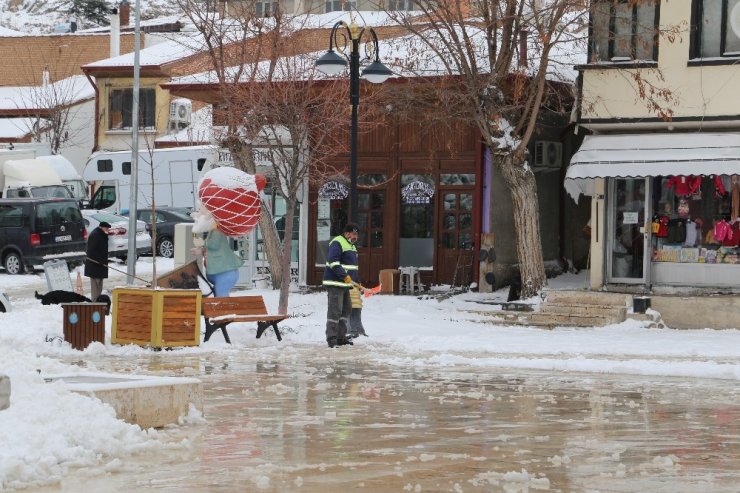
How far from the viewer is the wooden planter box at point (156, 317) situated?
1933cm

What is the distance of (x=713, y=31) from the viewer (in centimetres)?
2373

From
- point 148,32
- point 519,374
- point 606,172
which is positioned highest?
point 148,32

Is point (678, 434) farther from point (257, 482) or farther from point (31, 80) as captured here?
point (31, 80)

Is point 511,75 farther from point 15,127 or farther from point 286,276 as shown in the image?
point 15,127

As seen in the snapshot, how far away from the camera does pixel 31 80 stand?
6856 centimetres

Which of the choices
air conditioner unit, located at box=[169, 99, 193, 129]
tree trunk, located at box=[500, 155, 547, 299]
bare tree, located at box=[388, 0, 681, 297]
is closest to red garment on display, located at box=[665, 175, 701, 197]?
bare tree, located at box=[388, 0, 681, 297]

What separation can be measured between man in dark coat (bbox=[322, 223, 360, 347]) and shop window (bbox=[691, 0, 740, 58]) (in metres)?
7.17

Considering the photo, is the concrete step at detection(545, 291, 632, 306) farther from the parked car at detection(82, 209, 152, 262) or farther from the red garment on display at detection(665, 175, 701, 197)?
the parked car at detection(82, 209, 152, 262)

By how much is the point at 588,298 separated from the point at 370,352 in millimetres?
5587

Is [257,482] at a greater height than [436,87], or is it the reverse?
[436,87]

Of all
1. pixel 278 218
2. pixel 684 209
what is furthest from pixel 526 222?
pixel 278 218

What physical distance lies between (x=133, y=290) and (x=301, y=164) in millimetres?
9483

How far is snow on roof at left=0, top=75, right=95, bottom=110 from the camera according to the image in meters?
59.6

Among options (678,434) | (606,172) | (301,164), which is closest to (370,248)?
(301,164)
